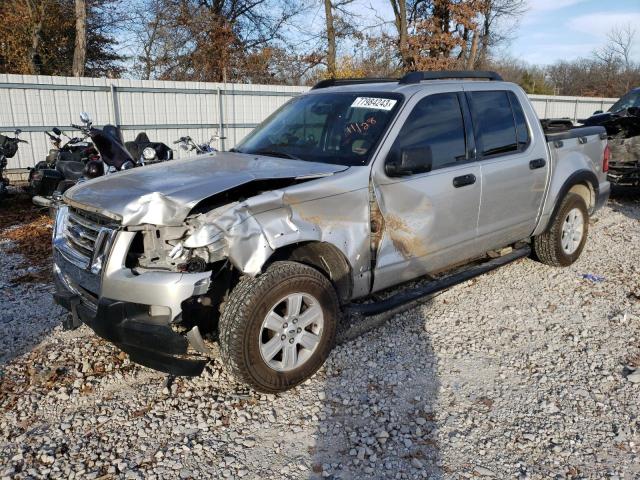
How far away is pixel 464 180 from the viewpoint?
13.7 feet

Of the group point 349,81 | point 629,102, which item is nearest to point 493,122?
point 349,81

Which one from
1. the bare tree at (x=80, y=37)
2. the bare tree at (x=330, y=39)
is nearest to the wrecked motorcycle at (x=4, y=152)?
the bare tree at (x=80, y=37)

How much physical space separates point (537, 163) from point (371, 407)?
2.98 metres

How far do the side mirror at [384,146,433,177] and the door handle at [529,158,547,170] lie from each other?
1.59 metres

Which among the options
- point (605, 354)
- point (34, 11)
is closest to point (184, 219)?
point (605, 354)

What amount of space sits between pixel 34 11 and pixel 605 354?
22.9 metres

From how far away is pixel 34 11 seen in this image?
66.0 feet

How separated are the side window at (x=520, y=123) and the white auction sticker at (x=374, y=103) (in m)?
1.56

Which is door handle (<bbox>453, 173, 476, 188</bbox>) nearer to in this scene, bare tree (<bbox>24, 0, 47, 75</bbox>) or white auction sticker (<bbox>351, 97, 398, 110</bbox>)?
white auction sticker (<bbox>351, 97, 398, 110</bbox>)

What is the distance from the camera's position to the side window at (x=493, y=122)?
4.46 meters

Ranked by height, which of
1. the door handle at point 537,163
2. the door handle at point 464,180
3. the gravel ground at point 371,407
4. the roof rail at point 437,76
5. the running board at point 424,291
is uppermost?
the roof rail at point 437,76

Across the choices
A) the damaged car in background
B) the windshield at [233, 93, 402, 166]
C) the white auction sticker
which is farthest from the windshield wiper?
the damaged car in background

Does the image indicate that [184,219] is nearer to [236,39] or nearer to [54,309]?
[54,309]

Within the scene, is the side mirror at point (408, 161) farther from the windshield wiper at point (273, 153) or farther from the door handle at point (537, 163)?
the door handle at point (537, 163)
